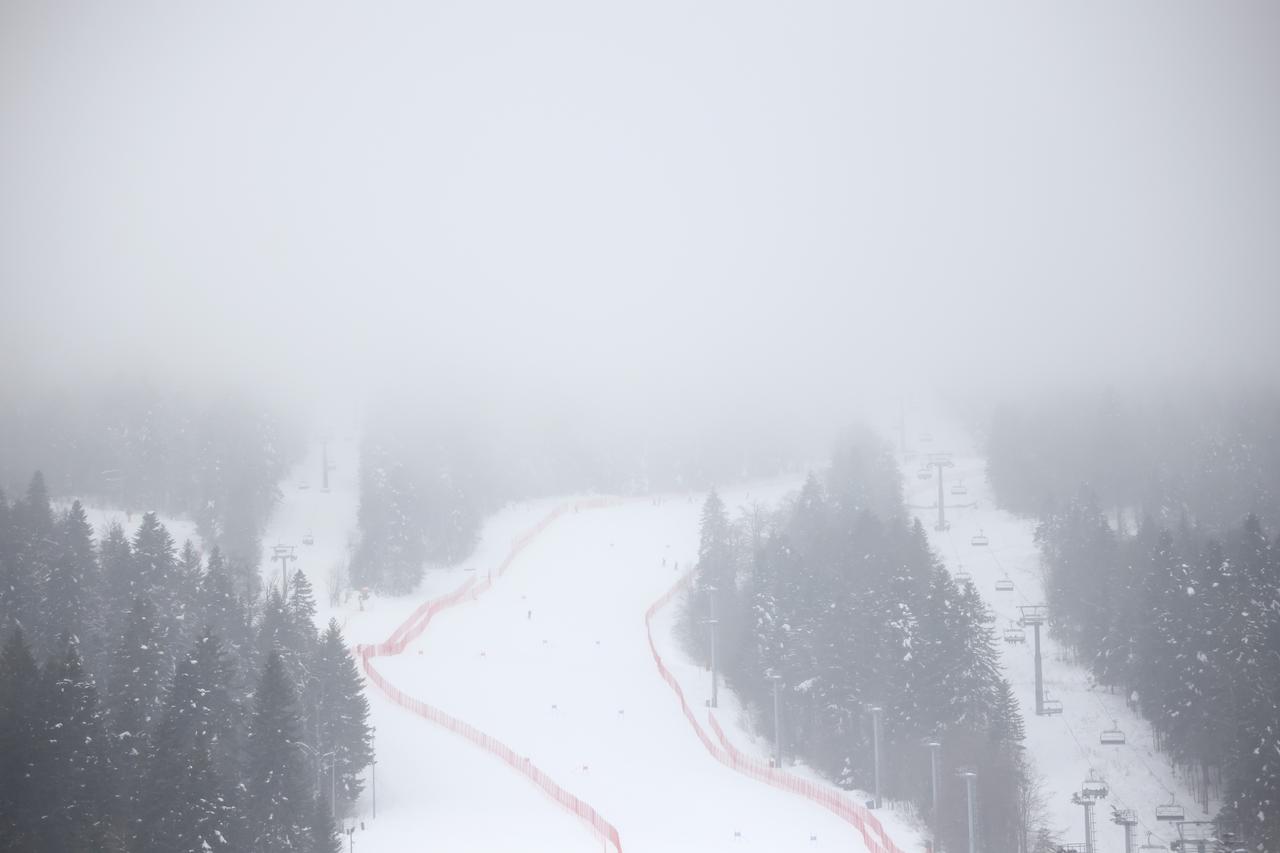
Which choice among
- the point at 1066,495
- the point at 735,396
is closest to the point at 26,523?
the point at 1066,495

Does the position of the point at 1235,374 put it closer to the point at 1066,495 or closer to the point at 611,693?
the point at 1066,495

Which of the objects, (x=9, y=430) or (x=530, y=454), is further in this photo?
(x=530, y=454)

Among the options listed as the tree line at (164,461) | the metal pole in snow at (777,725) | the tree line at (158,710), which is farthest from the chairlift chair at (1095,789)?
the tree line at (164,461)

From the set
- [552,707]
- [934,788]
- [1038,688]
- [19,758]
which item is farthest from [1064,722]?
[19,758]

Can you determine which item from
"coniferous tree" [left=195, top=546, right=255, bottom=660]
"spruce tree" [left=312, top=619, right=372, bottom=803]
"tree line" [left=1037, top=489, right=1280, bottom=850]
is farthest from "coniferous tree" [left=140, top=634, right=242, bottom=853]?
"tree line" [left=1037, top=489, right=1280, bottom=850]

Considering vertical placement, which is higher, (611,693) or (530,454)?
(530,454)

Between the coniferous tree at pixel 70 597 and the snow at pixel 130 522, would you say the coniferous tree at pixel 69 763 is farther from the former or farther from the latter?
the snow at pixel 130 522
